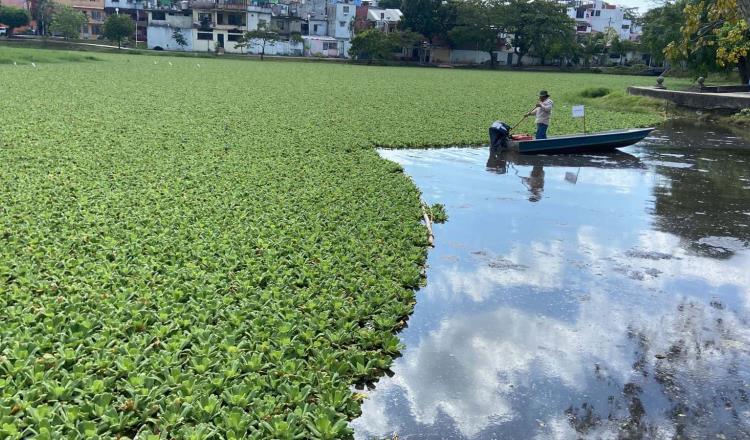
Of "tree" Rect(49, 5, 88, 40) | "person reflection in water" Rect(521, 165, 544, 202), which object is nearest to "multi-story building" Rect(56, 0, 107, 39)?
"tree" Rect(49, 5, 88, 40)

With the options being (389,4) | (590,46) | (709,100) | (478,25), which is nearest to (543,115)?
(709,100)

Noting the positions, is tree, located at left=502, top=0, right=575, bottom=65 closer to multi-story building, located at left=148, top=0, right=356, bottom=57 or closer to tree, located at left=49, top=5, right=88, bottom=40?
multi-story building, located at left=148, top=0, right=356, bottom=57

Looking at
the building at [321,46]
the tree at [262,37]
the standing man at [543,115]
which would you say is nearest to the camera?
the standing man at [543,115]

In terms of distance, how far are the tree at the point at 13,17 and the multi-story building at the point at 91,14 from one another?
922 cm

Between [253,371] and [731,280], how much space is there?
4725mm

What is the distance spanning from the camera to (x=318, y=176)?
9.43 metres

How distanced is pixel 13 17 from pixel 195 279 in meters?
64.9

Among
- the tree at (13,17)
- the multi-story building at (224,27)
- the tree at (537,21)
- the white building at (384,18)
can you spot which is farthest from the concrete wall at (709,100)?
the tree at (13,17)

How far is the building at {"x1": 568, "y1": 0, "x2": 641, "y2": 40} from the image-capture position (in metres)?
83.3

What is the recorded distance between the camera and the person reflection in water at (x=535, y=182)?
9.61m

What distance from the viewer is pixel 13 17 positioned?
5928 cm

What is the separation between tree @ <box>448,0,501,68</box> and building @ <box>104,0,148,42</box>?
105 ft

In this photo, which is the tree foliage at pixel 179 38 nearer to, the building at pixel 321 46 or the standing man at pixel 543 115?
the building at pixel 321 46

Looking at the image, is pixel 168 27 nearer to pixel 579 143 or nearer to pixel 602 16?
pixel 602 16
